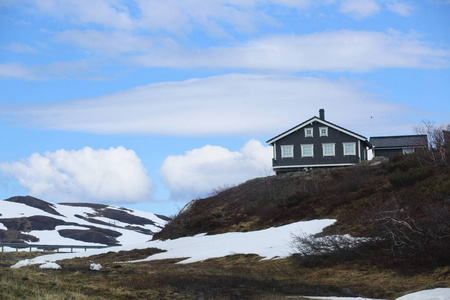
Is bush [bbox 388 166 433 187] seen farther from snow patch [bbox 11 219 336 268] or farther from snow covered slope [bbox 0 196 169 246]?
snow covered slope [bbox 0 196 169 246]

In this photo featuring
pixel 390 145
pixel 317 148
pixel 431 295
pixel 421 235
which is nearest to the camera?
pixel 431 295

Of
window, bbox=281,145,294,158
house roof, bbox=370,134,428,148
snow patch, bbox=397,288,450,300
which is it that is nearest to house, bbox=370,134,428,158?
house roof, bbox=370,134,428,148

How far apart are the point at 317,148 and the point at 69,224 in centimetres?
5928

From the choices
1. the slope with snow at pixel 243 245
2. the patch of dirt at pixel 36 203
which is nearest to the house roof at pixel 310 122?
the slope with snow at pixel 243 245

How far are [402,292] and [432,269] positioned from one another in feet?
8.93

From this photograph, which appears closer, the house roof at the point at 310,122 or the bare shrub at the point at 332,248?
the bare shrub at the point at 332,248

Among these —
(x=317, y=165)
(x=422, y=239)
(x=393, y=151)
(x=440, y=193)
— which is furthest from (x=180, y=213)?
(x=422, y=239)

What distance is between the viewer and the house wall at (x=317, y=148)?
191ft

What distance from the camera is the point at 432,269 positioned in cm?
1645

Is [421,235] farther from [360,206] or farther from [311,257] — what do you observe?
[360,206]

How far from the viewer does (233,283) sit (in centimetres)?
1722

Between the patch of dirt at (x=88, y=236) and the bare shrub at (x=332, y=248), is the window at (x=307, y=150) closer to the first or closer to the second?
the bare shrub at (x=332, y=248)

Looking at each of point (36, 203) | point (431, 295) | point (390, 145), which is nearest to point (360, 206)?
point (431, 295)

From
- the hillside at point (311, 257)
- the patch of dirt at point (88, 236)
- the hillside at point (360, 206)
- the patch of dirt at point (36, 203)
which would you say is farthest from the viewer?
the patch of dirt at point (36, 203)
